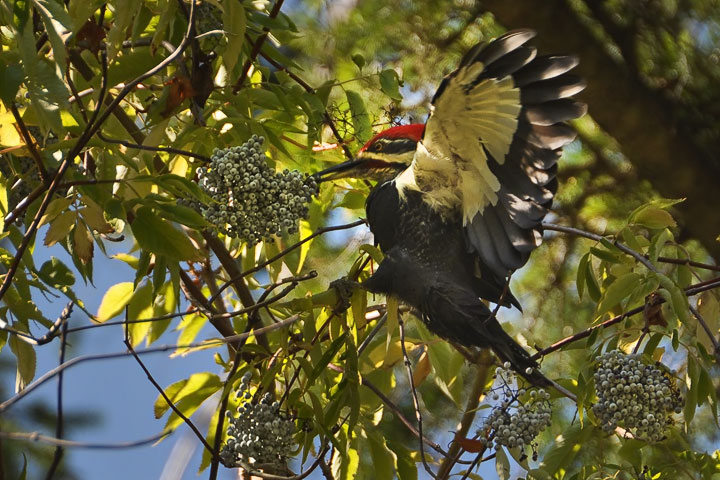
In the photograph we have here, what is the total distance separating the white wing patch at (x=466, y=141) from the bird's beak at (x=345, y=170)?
0.09 metres

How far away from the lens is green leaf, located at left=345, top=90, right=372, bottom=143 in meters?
1.59

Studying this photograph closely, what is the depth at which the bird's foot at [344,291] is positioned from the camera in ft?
4.68

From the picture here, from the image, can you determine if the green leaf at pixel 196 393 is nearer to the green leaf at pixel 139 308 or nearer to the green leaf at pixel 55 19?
the green leaf at pixel 139 308

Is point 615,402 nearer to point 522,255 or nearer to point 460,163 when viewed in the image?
point 522,255

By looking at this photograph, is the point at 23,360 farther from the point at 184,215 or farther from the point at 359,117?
the point at 359,117

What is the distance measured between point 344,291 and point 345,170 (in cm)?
20

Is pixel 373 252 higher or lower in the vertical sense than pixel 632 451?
higher

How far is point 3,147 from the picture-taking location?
1.30 meters

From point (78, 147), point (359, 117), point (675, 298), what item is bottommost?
point (675, 298)

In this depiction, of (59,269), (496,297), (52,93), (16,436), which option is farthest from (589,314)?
(16,436)

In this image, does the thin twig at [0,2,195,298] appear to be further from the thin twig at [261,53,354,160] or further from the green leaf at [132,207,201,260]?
the thin twig at [261,53,354,160]

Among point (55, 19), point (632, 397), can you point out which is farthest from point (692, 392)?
point (55, 19)

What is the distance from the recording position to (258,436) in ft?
4.33

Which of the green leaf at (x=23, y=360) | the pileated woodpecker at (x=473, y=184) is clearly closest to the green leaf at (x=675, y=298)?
the pileated woodpecker at (x=473, y=184)
